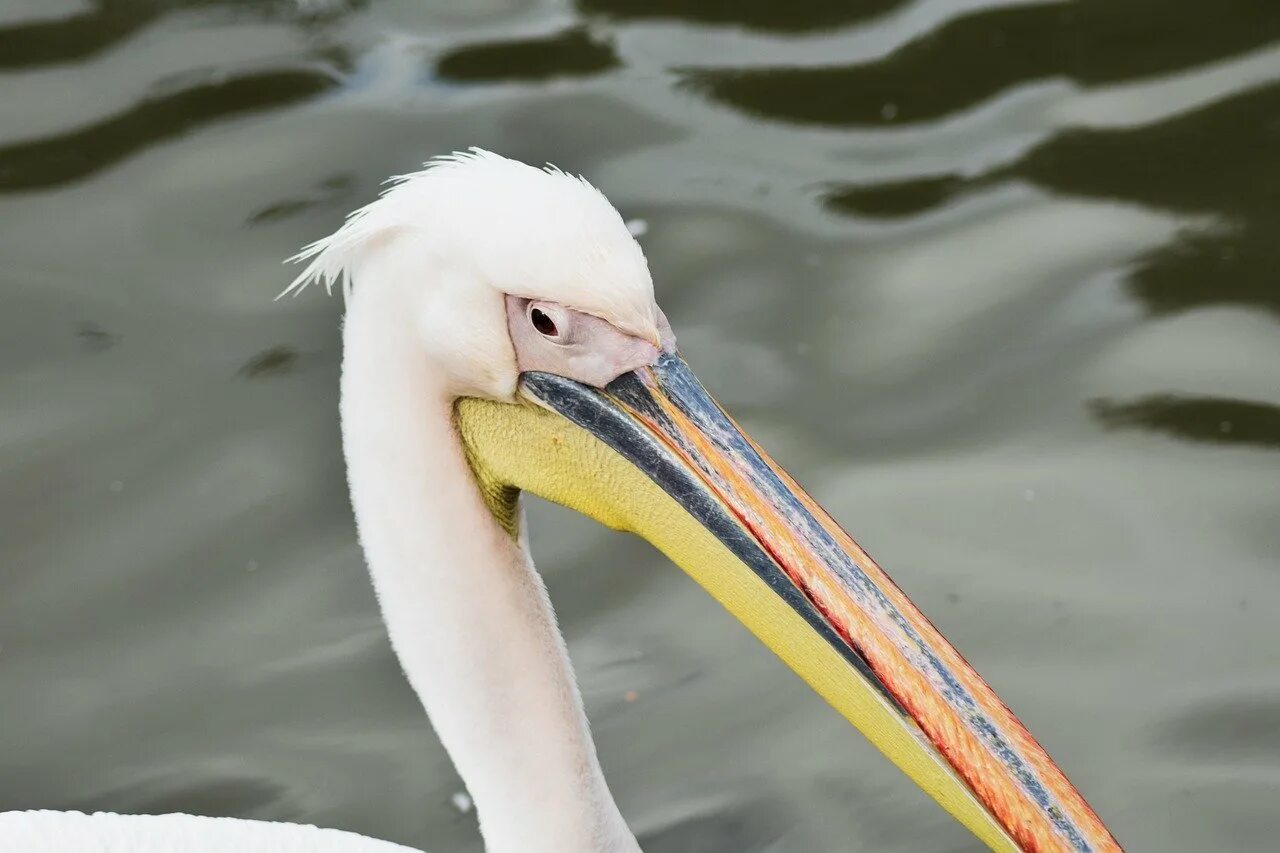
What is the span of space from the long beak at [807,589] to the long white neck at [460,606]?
0.41 feet

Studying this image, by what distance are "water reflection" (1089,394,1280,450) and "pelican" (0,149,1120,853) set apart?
2064 millimetres

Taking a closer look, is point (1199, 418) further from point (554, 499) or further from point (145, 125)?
point (145, 125)

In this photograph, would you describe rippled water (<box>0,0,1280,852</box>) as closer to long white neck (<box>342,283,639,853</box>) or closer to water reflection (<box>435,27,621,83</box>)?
water reflection (<box>435,27,621,83</box>)

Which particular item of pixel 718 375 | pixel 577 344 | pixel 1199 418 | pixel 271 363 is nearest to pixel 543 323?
pixel 577 344

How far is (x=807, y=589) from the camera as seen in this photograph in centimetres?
222

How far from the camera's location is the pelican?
7.21 feet

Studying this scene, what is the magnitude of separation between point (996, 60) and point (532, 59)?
1.47m

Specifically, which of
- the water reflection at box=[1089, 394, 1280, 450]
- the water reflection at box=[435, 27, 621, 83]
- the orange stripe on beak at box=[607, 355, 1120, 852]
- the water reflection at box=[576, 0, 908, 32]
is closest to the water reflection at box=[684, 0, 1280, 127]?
the water reflection at box=[576, 0, 908, 32]

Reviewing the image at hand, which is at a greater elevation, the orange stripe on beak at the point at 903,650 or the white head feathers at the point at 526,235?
the white head feathers at the point at 526,235

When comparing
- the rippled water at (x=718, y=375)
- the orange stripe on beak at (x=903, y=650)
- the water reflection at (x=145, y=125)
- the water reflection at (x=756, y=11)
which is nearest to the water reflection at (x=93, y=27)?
the rippled water at (x=718, y=375)

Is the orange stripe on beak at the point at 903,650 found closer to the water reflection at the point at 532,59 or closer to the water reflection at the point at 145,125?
the water reflection at the point at 532,59

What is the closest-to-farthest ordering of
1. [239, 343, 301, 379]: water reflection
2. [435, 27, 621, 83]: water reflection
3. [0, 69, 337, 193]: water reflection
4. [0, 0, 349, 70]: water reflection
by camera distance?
[239, 343, 301, 379]: water reflection
[0, 69, 337, 193]: water reflection
[435, 27, 621, 83]: water reflection
[0, 0, 349, 70]: water reflection

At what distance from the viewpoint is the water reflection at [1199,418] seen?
414 centimetres

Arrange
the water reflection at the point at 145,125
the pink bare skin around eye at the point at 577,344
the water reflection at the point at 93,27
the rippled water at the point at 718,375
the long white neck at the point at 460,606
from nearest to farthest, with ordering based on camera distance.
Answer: the pink bare skin around eye at the point at 577,344 → the long white neck at the point at 460,606 → the rippled water at the point at 718,375 → the water reflection at the point at 145,125 → the water reflection at the point at 93,27
